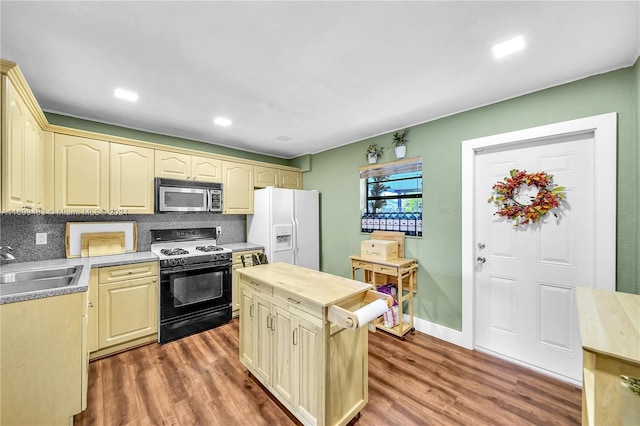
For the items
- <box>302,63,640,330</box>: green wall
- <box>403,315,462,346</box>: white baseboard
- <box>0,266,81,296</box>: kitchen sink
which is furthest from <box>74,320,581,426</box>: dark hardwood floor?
<box>0,266,81,296</box>: kitchen sink

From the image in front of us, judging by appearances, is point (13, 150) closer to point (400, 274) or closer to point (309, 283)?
point (309, 283)

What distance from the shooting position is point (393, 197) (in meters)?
3.30

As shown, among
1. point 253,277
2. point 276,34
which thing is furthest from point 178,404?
point 276,34

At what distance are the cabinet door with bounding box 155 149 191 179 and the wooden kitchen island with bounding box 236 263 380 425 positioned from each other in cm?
194

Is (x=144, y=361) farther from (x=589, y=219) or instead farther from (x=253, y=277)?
(x=589, y=219)

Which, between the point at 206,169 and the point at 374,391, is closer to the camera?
the point at 374,391

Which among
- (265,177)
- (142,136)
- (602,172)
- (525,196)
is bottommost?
(525,196)

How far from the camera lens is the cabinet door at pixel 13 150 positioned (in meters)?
1.53

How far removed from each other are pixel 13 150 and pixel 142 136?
162cm

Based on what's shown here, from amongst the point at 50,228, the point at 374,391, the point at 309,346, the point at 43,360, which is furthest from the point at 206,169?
the point at 374,391

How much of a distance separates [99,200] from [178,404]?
215 cm

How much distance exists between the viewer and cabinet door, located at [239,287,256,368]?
2.03 meters

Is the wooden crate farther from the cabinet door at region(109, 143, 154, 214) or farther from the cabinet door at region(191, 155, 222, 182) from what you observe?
the cabinet door at region(109, 143, 154, 214)

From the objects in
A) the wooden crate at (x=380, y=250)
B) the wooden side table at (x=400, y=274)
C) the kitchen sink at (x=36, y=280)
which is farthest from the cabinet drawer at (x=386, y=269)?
the kitchen sink at (x=36, y=280)
